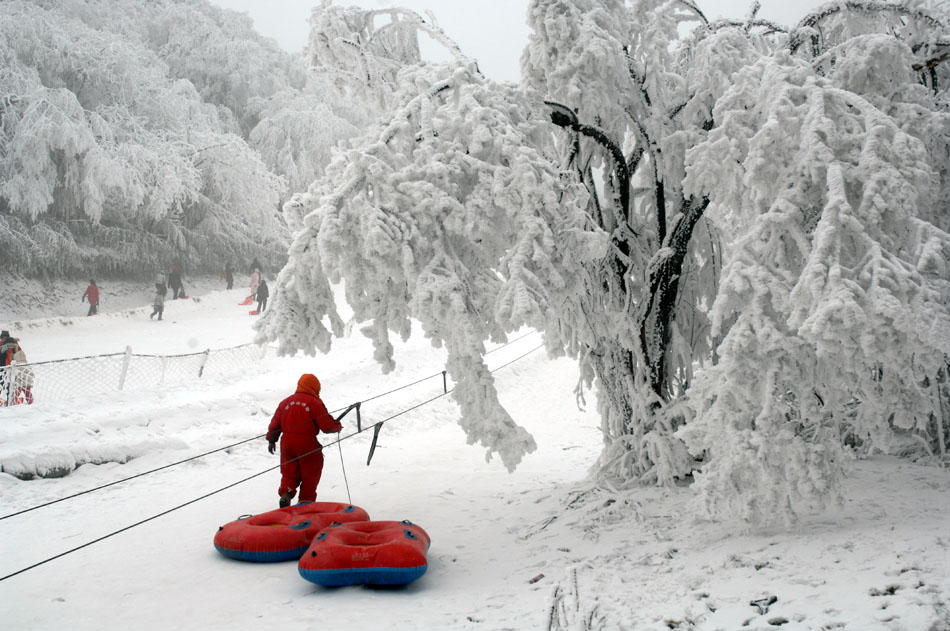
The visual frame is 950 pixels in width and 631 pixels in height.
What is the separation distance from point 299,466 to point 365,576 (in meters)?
1.99

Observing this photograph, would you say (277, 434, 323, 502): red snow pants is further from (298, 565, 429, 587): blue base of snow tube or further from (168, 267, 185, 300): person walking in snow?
(168, 267, 185, 300): person walking in snow

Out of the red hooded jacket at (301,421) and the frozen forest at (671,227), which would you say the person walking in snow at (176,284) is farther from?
the red hooded jacket at (301,421)

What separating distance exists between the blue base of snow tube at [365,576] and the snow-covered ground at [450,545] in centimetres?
10

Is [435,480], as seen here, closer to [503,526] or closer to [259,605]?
[503,526]

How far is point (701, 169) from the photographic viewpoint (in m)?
4.77

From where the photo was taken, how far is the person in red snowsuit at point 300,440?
6137mm

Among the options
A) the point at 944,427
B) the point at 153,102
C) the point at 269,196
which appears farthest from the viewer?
the point at 269,196

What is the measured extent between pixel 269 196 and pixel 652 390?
20.1 metres

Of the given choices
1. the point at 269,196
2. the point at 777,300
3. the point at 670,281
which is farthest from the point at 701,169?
the point at 269,196

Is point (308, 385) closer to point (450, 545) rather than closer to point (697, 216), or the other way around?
point (450, 545)

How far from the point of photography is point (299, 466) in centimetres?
622

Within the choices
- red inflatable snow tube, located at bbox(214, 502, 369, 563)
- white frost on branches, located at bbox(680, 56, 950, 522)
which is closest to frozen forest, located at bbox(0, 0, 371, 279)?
red inflatable snow tube, located at bbox(214, 502, 369, 563)

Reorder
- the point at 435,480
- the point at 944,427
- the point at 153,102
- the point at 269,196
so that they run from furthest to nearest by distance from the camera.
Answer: the point at 269,196
the point at 153,102
the point at 435,480
the point at 944,427

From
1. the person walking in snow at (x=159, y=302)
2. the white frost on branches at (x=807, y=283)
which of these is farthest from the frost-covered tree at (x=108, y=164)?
the white frost on branches at (x=807, y=283)
